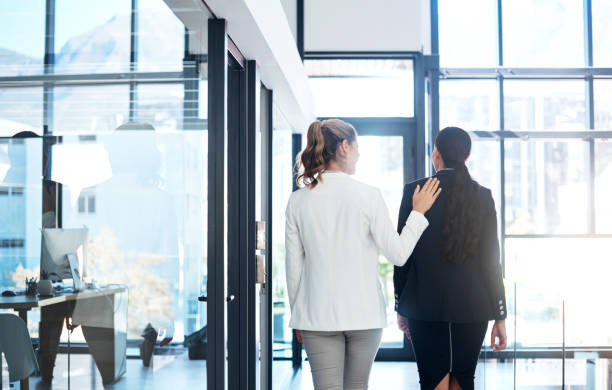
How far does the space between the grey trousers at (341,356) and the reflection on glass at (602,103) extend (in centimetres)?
522

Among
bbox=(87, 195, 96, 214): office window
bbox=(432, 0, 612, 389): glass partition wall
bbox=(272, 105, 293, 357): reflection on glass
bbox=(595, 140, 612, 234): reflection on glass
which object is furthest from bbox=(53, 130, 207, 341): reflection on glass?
bbox=(595, 140, 612, 234): reflection on glass

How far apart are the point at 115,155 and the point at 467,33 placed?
18.4 feet

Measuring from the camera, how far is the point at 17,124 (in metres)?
1.24

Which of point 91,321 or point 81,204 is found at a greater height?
point 81,204

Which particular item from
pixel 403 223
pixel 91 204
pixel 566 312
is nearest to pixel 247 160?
pixel 403 223

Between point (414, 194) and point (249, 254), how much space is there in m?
1.28

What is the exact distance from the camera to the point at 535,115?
6.51 metres

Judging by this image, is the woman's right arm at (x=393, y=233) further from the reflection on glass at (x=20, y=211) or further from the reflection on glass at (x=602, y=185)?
the reflection on glass at (x=602, y=185)

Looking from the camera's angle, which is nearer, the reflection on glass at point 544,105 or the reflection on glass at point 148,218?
the reflection on glass at point 148,218

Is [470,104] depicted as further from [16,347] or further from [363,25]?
[16,347]

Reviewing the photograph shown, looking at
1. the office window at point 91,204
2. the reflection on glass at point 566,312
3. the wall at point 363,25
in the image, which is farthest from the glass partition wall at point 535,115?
the office window at point 91,204

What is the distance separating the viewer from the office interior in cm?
141

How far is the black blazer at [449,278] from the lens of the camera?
91.0 inches

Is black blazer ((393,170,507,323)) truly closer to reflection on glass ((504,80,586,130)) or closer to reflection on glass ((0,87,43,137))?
reflection on glass ((0,87,43,137))
